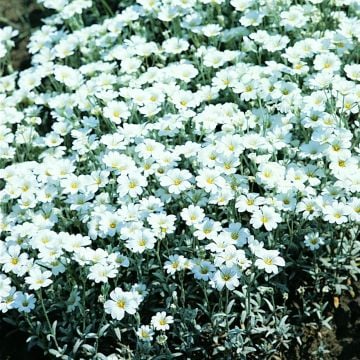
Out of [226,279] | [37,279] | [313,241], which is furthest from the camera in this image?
[313,241]

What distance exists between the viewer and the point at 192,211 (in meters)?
4.61

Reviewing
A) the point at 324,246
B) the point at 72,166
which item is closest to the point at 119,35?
the point at 72,166

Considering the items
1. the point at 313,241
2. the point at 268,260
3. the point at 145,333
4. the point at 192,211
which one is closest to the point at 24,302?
the point at 145,333

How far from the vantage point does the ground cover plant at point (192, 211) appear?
4566 mm

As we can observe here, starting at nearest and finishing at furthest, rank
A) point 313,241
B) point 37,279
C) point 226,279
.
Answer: point 226,279 < point 37,279 < point 313,241

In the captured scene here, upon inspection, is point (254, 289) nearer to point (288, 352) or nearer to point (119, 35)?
point (288, 352)

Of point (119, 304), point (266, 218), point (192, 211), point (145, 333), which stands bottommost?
point (145, 333)

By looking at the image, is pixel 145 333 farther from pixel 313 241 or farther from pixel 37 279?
pixel 313 241

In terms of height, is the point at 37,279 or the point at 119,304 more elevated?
the point at 37,279

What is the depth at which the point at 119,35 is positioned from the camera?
6.23 meters

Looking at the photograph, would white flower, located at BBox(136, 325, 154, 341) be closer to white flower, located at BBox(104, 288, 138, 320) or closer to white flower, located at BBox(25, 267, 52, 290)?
white flower, located at BBox(104, 288, 138, 320)

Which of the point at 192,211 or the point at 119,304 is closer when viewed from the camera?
the point at 119,304

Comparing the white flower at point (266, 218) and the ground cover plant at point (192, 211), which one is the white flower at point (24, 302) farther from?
the white flower at point (266, 218)

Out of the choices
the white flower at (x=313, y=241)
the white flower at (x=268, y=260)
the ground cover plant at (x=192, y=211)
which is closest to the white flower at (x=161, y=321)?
the ground cover plant at (x=192, y=211)
